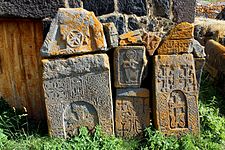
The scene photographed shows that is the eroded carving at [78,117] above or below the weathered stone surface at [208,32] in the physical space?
below

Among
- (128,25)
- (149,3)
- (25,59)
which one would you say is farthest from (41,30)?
(149,3)

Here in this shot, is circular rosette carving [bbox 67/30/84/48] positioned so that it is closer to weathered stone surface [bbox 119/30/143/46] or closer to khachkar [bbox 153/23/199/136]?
weathered stone surface [bbox 119/30/143/46]

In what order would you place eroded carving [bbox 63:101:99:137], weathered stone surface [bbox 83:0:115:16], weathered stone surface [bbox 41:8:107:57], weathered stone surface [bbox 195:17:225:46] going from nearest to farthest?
weathered stone surface [bbox 41:8:107:57] → eroded carving [bbox 63:101:99:137] → weathered stone surface [bbox 83:0:115:16] → weathered stone surface [bbox 195:17:225:46]

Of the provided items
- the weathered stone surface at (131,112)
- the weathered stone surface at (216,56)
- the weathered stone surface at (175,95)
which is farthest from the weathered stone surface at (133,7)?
the weathered stone surface at (216,56)

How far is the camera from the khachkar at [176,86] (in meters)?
3.05

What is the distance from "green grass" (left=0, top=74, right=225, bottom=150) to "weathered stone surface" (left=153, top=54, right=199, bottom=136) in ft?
0.39

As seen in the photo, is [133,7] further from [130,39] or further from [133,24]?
[130,39]

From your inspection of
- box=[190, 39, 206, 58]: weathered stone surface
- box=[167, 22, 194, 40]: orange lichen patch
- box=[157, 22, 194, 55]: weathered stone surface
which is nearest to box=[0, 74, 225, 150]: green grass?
box=[190, 39, 206, 58]: weathered stone surface

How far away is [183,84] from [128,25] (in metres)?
0.83

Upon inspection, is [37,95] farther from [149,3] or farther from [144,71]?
[149,3]

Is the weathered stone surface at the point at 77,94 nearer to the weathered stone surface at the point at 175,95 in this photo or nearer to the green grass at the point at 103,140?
the green grass at the point at 103,140

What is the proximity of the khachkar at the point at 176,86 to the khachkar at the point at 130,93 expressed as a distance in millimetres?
127

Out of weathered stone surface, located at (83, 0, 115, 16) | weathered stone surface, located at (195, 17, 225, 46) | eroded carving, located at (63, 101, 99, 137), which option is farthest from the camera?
weathered stone surface, located at (195, 17, 225, 46)

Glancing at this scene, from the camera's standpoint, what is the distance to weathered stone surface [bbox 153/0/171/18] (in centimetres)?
339
